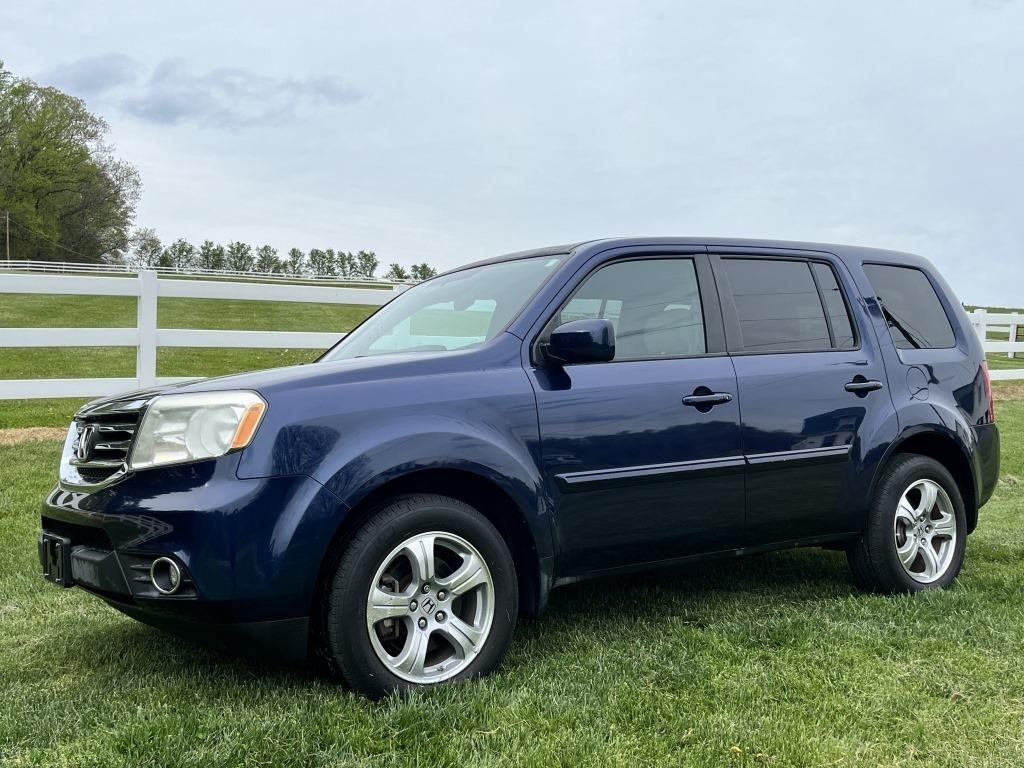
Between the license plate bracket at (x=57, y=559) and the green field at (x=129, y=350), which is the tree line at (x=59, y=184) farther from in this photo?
the license plate bracket at (x=57, y=559)

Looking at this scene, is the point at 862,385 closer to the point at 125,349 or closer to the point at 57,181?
the point at 125,349

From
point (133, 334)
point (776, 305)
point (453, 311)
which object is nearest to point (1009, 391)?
point (776, 305)

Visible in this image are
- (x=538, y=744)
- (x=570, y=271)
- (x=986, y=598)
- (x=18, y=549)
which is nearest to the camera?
(x=538, y=744)

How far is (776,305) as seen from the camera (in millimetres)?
4680

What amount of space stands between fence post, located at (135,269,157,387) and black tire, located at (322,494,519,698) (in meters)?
5.73

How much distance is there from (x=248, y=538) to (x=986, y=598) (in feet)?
12.0

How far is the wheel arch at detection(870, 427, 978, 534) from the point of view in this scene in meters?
4.91

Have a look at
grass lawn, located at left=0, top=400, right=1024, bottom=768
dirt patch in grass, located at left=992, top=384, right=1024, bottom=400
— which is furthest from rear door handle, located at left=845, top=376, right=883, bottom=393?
dirt patch in grass, located at left=992, top=384, right=1024, bottom=400

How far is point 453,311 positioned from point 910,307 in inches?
101

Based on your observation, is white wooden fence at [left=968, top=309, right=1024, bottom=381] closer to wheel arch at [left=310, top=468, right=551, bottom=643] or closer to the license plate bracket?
wheel arch at [left=310, top=468, right=551, bottom=643]

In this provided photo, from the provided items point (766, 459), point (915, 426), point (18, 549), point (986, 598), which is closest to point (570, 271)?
point (766, 459)

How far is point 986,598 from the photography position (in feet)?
15.7

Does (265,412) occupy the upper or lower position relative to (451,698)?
upper

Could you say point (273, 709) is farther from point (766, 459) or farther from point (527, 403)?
point (766, 459)
